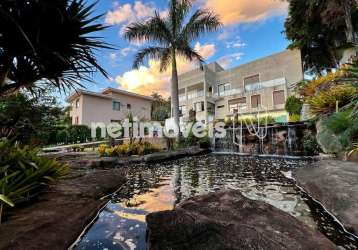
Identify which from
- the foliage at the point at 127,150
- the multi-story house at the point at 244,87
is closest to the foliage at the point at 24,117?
the foliage at the point at 127,150


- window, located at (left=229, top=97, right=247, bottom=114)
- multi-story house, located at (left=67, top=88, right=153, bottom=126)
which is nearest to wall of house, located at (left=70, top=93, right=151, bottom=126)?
multi-story house, located at (left=67, top=88, right=153, bottom=126)

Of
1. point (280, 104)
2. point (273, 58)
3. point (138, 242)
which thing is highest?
point (273, 58)

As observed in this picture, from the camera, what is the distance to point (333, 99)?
698 cm

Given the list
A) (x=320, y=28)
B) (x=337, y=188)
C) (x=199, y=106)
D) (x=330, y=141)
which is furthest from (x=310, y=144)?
(x=199, y=106)

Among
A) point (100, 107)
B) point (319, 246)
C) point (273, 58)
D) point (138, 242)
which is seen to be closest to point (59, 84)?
point (138, 242)

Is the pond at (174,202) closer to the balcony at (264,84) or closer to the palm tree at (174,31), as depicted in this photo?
the palm tree at (174,31)

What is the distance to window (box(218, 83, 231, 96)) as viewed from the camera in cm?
2517

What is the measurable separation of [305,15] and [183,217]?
1870 cm

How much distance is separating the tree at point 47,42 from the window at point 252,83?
22.0 meters

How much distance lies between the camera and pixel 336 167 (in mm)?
Answer: 3963

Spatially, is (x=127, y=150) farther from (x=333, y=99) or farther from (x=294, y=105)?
(x=294, y=105)

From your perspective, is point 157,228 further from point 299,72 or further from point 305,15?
point 299,72

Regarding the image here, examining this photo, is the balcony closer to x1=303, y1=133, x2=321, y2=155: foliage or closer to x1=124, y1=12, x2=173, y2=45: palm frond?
x1=303, y1=133, x2=321, y2=155: foliage

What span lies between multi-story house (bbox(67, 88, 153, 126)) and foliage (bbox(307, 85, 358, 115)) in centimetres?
1591
